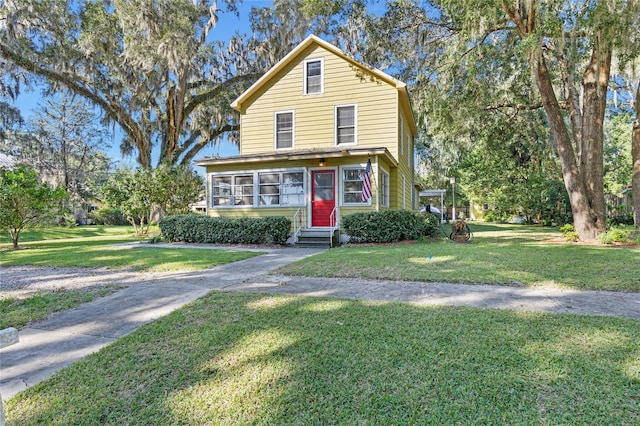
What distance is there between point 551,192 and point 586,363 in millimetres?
21579

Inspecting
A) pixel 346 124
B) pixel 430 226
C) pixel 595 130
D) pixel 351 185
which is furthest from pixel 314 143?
pixel 595 130

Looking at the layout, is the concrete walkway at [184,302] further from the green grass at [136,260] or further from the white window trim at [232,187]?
the white window trim at [232,187]

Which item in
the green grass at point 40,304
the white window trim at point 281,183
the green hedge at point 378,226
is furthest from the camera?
the white window trim at point 281,183

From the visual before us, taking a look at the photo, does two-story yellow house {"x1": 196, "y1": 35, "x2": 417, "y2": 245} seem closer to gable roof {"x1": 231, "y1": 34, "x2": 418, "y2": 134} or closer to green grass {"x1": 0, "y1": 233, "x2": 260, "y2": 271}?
gable roof {"x1": 231, "y1": 34, "x2": 418, "y2": 134}

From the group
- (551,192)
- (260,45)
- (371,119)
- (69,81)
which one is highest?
(260,45)

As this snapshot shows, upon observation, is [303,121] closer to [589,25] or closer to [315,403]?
[589,25]

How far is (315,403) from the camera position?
2.08 metres

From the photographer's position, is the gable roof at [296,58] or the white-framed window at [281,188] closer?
the white-framed window at [281,188]

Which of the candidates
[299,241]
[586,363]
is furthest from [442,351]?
[299,241]

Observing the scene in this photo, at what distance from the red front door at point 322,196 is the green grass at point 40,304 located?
25.4ft

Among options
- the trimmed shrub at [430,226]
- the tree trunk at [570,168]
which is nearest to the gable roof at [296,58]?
the tree trunk at [570,168]

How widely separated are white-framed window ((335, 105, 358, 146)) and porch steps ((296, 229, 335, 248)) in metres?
3.89

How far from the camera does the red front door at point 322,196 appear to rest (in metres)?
12.0

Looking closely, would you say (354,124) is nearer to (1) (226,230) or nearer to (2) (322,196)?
(2) (322,196)
